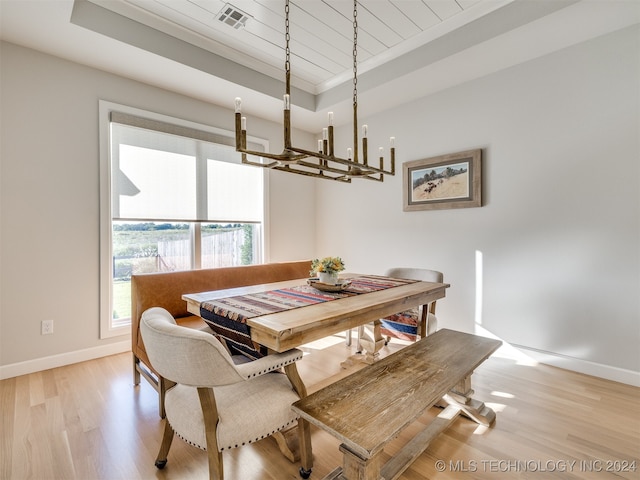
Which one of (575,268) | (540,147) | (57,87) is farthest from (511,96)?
(57,87)

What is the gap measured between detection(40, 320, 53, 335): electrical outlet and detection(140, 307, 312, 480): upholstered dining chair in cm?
194

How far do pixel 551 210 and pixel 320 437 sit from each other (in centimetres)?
A: 266

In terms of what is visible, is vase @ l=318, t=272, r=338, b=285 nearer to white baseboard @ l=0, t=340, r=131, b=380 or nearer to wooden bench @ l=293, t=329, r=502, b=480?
wooden bench @ l=293, t=329, r=502, b=480

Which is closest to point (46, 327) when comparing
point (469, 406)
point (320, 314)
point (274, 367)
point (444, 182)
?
point (274, 367)

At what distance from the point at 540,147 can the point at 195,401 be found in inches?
130

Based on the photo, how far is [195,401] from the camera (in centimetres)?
134

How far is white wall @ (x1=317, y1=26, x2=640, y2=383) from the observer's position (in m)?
2.43

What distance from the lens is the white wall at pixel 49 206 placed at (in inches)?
98.7

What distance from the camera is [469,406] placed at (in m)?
1.94

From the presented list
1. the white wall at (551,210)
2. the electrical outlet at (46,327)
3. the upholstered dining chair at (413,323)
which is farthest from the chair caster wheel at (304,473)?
the electrical outlet at (46,327)

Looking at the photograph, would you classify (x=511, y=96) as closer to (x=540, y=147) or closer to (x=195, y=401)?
(x=540, y=147)

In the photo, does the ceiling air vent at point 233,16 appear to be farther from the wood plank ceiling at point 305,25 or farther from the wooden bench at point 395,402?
the wooden bench at point 395,402

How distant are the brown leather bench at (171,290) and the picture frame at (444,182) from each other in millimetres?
1855

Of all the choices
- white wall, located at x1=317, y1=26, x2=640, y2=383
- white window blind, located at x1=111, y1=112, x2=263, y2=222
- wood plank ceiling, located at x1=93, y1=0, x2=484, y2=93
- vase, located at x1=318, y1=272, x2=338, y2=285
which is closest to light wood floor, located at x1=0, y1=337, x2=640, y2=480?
white wall, located at x1=317, y1=26, x2=640, y2=383
